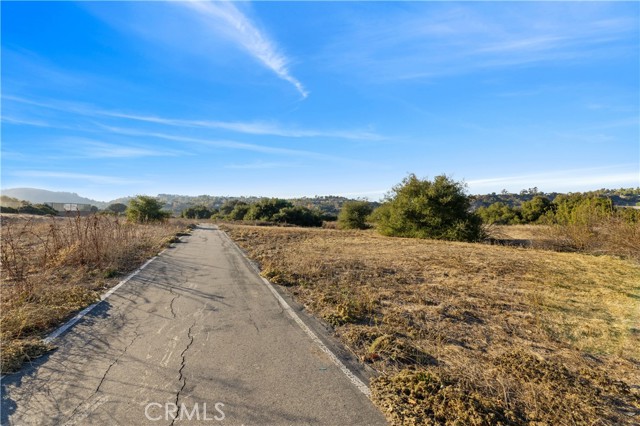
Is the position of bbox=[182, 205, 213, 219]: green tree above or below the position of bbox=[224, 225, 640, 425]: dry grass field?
above

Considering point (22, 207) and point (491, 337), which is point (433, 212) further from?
point (22, 207)

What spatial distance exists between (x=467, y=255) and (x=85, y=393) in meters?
13.6

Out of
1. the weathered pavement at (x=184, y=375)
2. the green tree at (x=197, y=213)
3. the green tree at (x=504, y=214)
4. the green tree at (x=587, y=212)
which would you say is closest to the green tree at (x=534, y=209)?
the green tree at (x=504, y=214)

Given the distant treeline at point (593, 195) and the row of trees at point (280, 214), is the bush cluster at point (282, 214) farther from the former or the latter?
the distant treeline at point (593, 195)

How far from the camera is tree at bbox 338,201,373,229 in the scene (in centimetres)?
4381

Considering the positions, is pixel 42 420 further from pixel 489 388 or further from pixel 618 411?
pixel 618 411

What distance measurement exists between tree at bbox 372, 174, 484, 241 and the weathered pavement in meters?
19.3

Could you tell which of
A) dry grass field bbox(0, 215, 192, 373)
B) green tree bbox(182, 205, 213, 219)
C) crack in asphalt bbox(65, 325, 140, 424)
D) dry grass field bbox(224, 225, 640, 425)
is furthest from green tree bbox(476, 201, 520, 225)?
green tree bbox(182, 205, 213, 219)

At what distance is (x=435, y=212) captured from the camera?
76.8 ft

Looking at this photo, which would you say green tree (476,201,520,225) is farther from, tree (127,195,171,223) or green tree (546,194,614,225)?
tree (127,195,171,223)

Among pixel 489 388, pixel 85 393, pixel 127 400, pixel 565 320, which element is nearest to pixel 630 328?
pixel 565 320

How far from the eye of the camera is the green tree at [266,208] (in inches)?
2512

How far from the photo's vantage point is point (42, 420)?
293 centimetres

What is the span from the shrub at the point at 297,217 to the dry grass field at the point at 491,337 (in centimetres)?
4907
